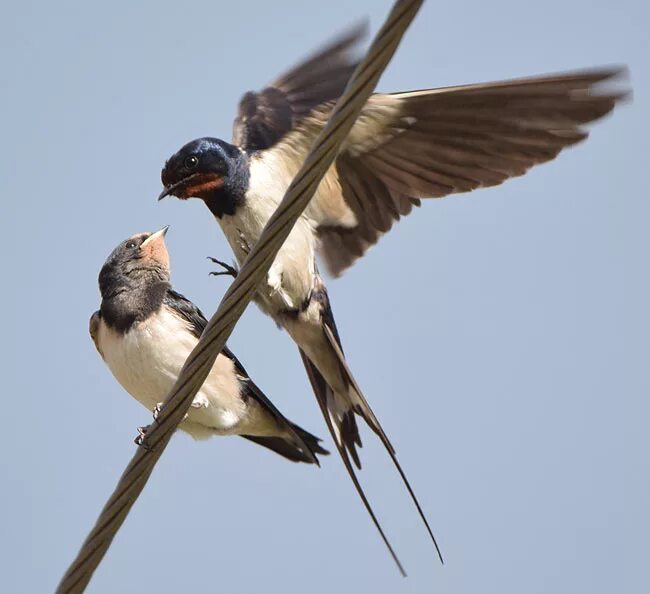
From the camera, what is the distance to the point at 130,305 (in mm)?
4066

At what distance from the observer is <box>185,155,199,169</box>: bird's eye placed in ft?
13.3

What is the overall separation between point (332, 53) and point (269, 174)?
0.70 meters

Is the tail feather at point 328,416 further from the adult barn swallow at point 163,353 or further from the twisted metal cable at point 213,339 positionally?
the twisted metal cable at point 213,339

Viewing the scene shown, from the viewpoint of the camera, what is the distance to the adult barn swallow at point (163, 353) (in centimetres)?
396

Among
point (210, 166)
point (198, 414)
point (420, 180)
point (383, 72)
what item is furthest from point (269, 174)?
point (383, 72)

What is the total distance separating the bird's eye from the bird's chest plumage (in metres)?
0.18

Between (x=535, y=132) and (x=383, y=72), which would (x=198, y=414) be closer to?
(x=535, y=132)

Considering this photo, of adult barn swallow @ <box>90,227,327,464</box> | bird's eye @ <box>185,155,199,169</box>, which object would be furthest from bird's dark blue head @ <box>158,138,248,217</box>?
adult barn swallow @ <box>90,227,327,464</box>

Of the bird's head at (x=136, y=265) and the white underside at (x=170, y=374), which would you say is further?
the bird's head at (x=136, y=265)

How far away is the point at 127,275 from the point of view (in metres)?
4.21

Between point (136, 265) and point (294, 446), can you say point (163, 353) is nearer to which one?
point (136, 265)

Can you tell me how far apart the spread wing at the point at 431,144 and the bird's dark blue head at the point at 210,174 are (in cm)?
20

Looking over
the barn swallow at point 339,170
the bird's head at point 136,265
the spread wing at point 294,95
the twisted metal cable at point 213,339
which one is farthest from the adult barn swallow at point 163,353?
the twisted metal cable at point 213,339

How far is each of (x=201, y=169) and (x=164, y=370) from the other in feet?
2.17
